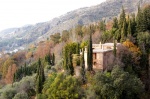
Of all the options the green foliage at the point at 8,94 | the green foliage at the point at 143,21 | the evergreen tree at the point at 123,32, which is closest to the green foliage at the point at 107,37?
the evergreen tree at the point at 123,32

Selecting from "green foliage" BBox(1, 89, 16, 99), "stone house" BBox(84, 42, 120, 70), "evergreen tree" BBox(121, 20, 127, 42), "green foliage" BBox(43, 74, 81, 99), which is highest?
"evergreen tree" BBox(121, 20, 127, 42)

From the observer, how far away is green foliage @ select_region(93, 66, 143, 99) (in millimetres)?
29812

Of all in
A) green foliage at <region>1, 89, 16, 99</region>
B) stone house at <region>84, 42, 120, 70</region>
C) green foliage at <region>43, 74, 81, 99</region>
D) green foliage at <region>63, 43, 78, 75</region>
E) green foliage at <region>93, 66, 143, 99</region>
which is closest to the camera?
green foliage at <region>93, 66, 143, 99</region>

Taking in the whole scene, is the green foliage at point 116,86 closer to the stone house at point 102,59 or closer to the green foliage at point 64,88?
the green foliage at point 64,88

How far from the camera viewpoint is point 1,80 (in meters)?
67.2

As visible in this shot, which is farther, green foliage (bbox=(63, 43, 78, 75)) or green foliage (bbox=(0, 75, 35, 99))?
green foliage (bbox=(0, 75, 35, 99))

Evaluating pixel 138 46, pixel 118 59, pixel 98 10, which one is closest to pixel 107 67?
pixel 118 59

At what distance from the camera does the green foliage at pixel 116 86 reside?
29812 mm

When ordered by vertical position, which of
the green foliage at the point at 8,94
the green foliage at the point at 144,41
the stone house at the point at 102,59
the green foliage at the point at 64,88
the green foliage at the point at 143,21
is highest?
the green foliage at the point at 143,21

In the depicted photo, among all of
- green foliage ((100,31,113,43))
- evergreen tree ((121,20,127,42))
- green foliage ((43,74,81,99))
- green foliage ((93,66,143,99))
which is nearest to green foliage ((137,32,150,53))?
evergreen tree ((121,20,127,42))

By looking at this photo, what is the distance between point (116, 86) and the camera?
29953 mm

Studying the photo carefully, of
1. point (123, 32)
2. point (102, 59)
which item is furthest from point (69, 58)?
point (123, 32)

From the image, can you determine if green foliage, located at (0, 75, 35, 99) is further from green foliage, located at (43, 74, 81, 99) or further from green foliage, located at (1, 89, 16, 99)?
green foliage, located at (43, 74, 81, 99)

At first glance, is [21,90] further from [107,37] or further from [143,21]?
[143,21]
